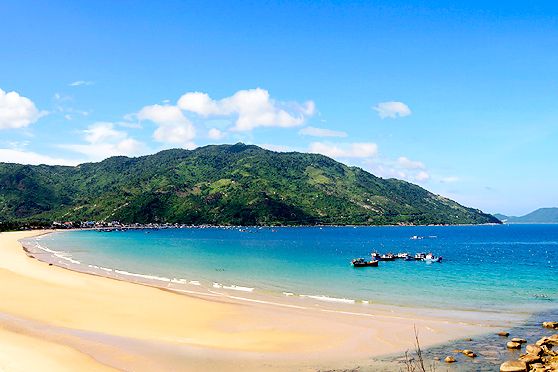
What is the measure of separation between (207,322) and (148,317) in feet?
18.6

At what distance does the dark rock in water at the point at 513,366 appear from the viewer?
23406mm

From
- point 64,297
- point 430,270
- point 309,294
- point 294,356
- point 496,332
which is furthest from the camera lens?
point 430,270

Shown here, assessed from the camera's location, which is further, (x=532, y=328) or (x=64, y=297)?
(x=64, y=297)

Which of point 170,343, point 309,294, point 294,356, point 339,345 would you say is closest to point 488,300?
point 309,294

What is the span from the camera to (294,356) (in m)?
28.0

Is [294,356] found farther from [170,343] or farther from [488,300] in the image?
[488,300]

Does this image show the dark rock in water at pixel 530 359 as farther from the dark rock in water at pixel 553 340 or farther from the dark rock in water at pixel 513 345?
the dark rock in water at pixel 553 340

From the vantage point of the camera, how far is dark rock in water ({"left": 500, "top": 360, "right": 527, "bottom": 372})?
23.4 m

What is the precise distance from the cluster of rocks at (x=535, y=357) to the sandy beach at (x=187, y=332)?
4749mm

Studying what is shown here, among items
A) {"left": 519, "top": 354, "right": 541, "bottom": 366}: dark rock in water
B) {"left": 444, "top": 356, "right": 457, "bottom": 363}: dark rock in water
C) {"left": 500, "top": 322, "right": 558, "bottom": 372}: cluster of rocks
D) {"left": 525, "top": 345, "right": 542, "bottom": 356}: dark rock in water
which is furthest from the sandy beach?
{"left": 519, "top": 354, "right": 541, "bottom": 366}: dark rock in water

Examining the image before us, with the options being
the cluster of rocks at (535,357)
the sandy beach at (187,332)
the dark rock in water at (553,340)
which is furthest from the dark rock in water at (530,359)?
the sandy beach at (187,332)

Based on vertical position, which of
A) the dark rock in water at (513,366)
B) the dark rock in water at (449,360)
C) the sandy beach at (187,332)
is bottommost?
the sandy beach at (187,332)

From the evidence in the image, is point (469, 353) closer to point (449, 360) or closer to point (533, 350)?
point (449, 360)

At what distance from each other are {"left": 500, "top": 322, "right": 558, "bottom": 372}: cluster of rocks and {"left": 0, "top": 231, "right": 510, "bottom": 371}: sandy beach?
4.75 m
